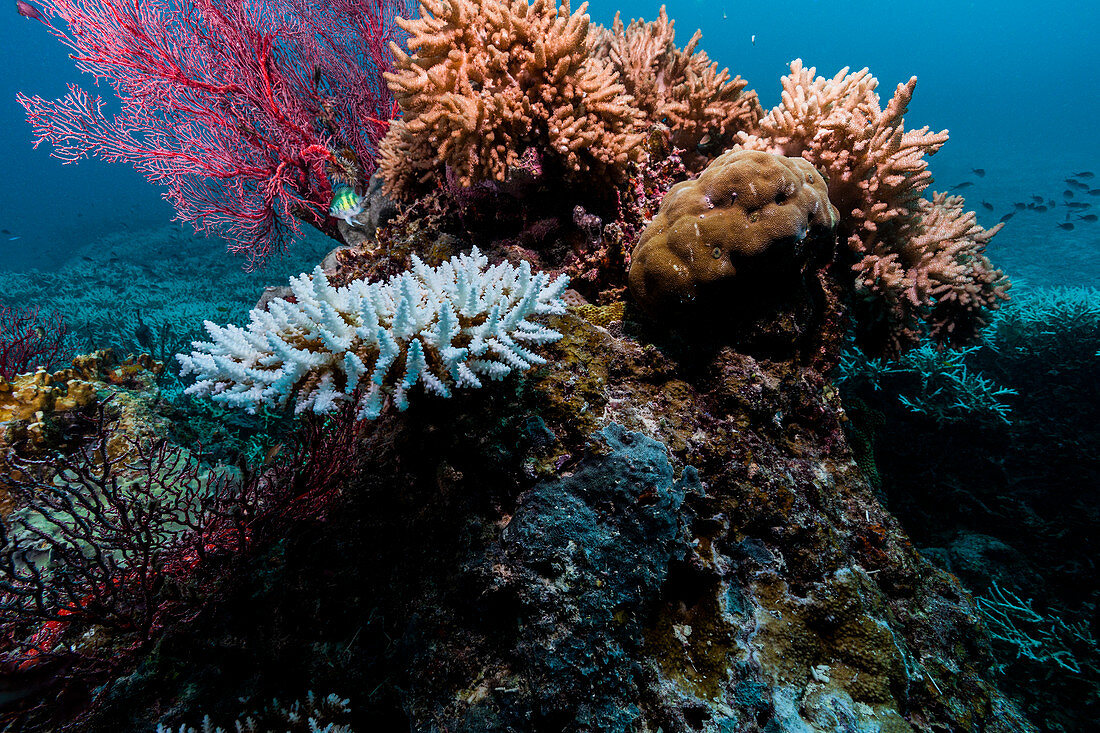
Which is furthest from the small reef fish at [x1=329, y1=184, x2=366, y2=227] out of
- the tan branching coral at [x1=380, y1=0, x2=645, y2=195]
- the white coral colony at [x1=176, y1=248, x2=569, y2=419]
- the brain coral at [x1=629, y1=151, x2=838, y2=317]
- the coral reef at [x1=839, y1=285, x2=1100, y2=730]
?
the coral reef at [x1=839, y1=285, x2=1100, y2=730]

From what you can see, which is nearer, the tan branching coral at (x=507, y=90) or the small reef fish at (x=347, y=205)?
the tan branching coral at (x=507, y=90)

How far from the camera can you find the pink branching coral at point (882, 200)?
304 cm

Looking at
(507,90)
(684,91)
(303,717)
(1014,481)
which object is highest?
(684,91)

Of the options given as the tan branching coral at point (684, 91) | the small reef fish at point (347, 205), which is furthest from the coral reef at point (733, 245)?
the small reef fish at point (347, 205)

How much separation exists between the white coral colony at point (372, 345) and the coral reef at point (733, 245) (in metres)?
0.76

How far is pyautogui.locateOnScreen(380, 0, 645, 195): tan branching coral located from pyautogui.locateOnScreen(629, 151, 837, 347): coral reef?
0.98m

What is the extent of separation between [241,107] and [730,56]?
4351 inches

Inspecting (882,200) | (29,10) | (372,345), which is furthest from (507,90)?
(29,10)

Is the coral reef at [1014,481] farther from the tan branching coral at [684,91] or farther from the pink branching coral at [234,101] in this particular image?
the pink branching coral at [234,101]

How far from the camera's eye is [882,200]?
3.18 m

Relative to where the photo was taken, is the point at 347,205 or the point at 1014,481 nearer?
the point at 1014,481

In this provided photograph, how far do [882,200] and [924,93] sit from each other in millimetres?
114184

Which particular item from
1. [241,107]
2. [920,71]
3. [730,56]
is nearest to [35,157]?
[241,107]

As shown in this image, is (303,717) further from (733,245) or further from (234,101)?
(234,101)
